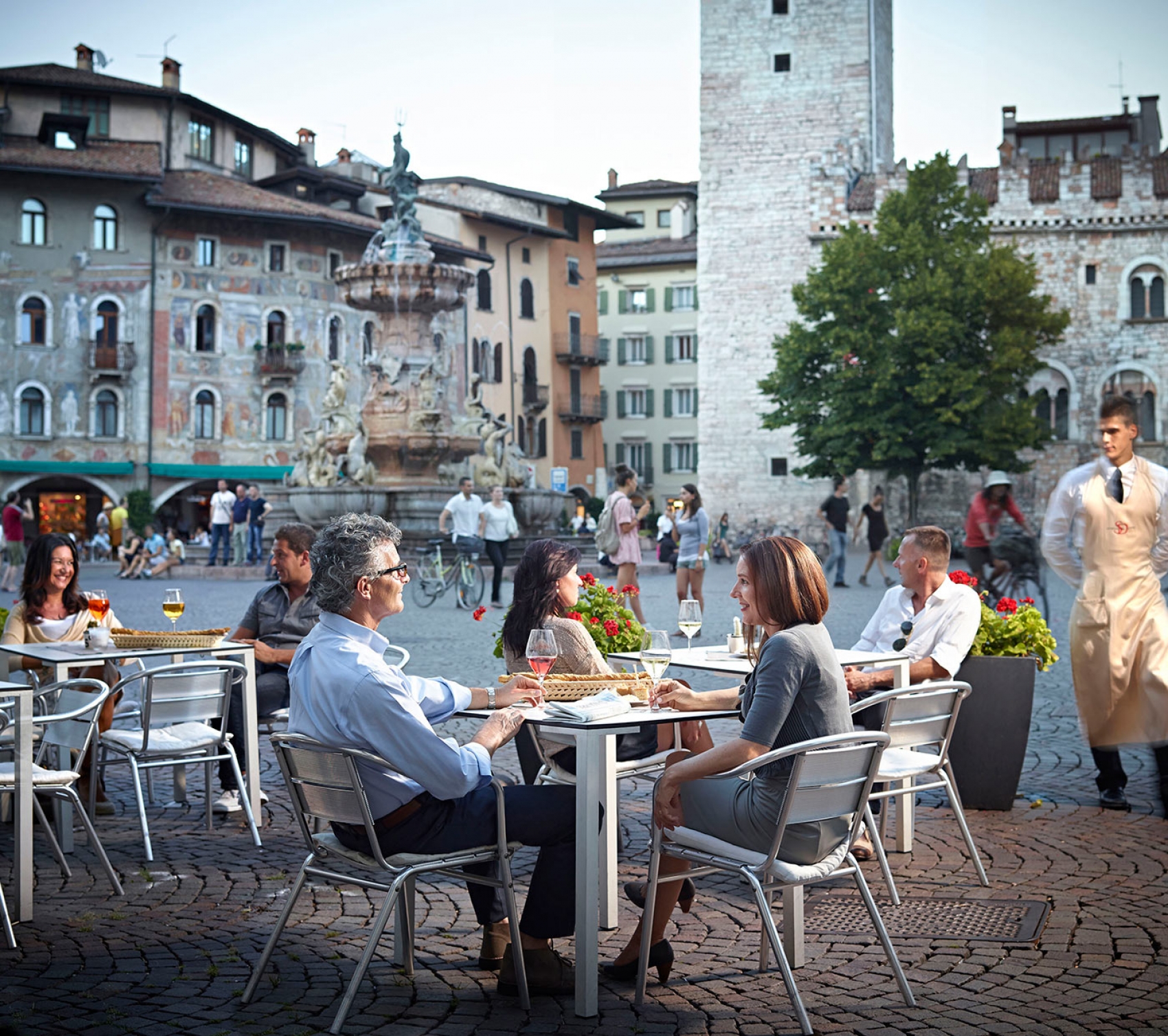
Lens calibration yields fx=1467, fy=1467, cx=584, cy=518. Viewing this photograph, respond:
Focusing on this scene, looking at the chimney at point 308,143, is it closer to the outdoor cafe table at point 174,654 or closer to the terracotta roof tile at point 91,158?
the terracotta roof tile at point 91,158

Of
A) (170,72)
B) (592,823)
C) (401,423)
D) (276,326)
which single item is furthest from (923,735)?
(170,72)

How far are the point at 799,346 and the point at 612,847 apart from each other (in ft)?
123

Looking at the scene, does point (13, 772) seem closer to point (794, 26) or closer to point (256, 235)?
point (256, 235)

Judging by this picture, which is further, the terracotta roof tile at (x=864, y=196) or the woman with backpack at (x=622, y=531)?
the terracotta roof tile at (x=864, y=196)

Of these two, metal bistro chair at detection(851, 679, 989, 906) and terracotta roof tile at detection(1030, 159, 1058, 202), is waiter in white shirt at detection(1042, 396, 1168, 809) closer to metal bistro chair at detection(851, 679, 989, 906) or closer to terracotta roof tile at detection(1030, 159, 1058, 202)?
metal bistro chair at detection(851, 679, 989, 906)

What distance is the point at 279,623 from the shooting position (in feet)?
23.8

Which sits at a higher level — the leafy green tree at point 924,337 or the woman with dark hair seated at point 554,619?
the leafy green tree at point 924,337

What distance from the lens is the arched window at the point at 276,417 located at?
4647 centimetres

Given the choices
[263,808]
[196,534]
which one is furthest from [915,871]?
[196,534]

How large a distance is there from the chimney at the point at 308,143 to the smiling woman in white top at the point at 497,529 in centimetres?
4055

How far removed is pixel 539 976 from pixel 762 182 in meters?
45.1

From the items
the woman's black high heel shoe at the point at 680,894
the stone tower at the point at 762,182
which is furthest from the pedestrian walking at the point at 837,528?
the stone tower at the point at 762,182

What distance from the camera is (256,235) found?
4616 centimetres

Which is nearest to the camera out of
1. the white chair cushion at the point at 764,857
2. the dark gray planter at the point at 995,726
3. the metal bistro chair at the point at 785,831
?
the metal bistro chair at the point at 785,831
